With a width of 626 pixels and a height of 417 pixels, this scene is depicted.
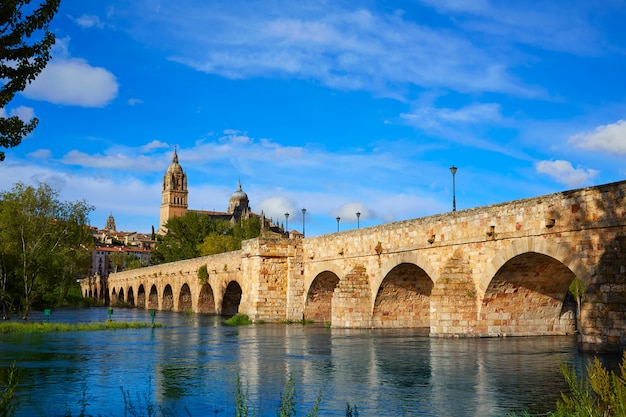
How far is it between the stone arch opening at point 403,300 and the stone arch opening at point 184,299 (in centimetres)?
3209

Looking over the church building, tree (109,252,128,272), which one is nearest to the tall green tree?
tree (109,252,128,272)

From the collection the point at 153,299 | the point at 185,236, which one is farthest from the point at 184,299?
the point at 185,236

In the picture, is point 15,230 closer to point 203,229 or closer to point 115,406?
point 115,406

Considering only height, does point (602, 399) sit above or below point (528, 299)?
below

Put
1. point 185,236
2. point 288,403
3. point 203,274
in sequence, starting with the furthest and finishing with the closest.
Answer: point 185,236
point 203,274
point 288,403

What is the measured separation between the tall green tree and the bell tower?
140380 millimetres

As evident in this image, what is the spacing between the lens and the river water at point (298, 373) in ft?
38.6

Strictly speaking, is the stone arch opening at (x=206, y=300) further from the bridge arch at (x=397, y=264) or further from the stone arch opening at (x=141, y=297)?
the stone arch opening at (x=141, y=297)

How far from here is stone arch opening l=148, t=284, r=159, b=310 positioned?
7140 cm

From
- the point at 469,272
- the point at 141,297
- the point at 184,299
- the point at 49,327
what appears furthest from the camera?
the point at 141,297

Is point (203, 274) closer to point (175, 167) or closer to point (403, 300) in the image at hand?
point (403, 300)

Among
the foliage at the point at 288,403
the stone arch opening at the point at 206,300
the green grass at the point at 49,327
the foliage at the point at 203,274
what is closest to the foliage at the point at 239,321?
the green grass at the point at 49,327

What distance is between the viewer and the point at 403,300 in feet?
104

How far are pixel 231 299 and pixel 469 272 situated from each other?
88.5ft
